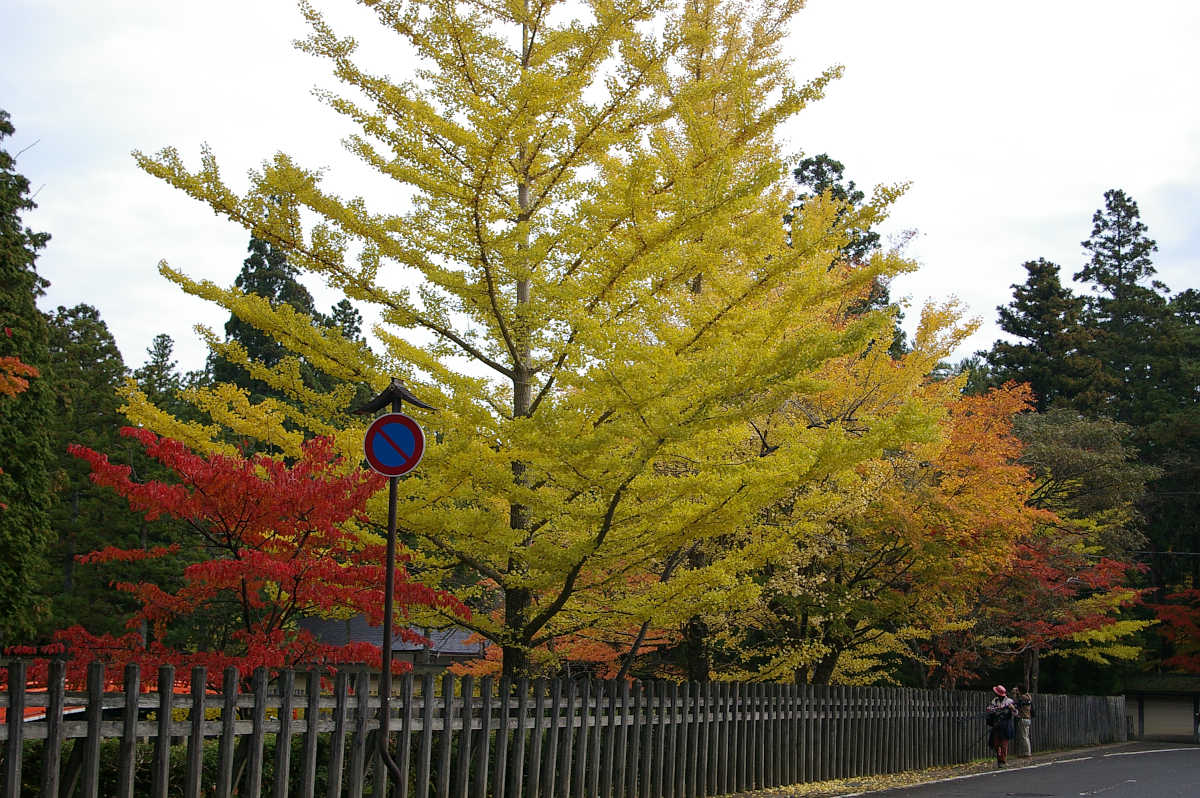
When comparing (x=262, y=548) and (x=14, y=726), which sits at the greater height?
(x=262, y=548)

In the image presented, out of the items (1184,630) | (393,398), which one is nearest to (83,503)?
(393,398)

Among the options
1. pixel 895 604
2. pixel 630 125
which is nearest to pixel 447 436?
pixel 630 125

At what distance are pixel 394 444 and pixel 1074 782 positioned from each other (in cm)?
1326

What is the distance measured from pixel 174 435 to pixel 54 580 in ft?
87.0

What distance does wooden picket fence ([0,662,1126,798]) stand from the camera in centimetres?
653

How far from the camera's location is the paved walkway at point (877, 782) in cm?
1274

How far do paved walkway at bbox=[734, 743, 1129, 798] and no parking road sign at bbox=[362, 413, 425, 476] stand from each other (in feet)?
23.2

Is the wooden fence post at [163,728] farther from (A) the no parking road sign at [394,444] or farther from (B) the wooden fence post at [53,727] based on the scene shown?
(A) the no parking road sign at [394,444]

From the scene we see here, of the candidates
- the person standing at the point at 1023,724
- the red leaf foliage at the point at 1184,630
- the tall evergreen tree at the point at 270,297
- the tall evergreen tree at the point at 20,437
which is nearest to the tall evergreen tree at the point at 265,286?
the tall evergreen tree at the point at 270,297

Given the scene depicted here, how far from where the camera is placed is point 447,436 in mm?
9430

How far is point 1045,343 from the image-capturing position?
51.7 meters

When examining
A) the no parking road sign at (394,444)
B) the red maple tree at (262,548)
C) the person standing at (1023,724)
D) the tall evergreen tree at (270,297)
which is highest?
the tall evergreen tree at (270,297)

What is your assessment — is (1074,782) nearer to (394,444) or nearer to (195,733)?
(394,444)

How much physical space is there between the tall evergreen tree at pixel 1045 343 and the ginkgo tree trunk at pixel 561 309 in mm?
43543
